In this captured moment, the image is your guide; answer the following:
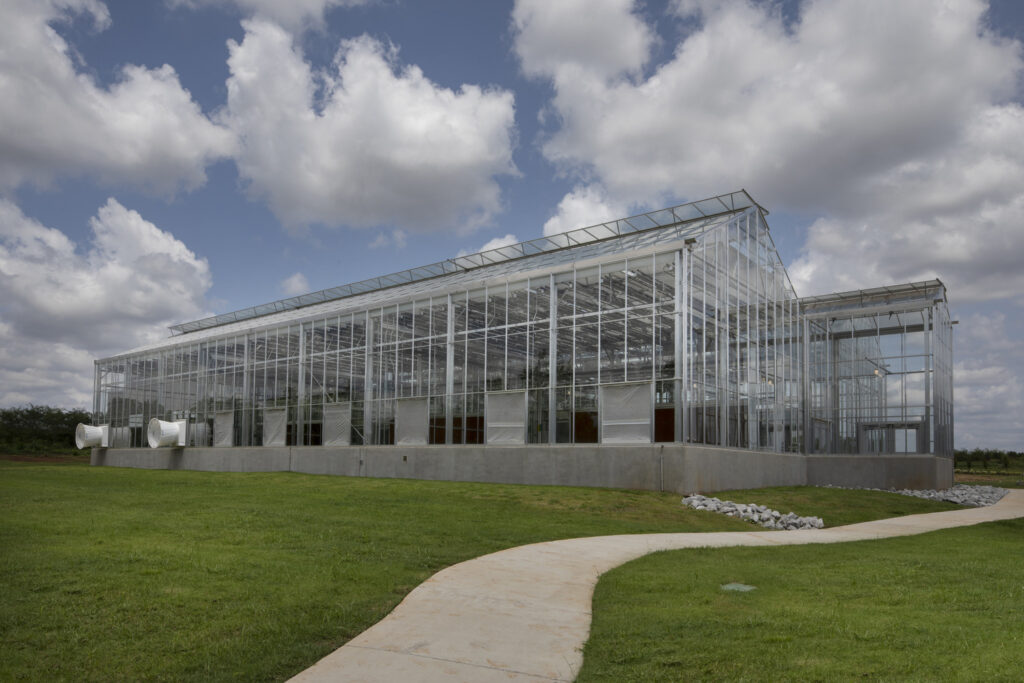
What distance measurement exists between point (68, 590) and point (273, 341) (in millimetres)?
31967

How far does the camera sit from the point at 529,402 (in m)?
27.0

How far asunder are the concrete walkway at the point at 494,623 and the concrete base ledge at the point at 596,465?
9534 millimetres

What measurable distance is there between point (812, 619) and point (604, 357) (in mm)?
18128

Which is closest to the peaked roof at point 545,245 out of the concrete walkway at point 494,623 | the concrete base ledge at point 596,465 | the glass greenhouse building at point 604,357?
the glass greenhouse building at point 604,357

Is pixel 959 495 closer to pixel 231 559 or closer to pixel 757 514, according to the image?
Result: pixel 757 514

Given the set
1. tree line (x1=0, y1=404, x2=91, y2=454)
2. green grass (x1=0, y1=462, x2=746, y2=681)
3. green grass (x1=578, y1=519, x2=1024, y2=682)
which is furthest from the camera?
tree line (x1=0, y1=404, x2=91, y2=454)

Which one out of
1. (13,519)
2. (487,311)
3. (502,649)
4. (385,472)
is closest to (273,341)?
(385,472)

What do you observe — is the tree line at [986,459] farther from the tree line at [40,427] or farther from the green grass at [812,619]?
the tree line at [40,427]

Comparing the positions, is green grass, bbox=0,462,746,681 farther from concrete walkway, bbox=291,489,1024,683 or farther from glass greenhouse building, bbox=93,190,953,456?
glass greenhouse building, bbox=93,190,953,456

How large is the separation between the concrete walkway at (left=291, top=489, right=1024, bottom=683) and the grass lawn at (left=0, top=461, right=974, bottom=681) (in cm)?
42

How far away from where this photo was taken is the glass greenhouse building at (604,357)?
82.2 feet

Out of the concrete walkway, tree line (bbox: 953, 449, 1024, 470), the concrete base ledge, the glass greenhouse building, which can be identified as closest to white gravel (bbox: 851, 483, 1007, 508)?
the concrete base ledge

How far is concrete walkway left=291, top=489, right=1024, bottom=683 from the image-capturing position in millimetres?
6477

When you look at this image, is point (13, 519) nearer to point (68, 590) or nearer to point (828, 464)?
point (68, 590)
